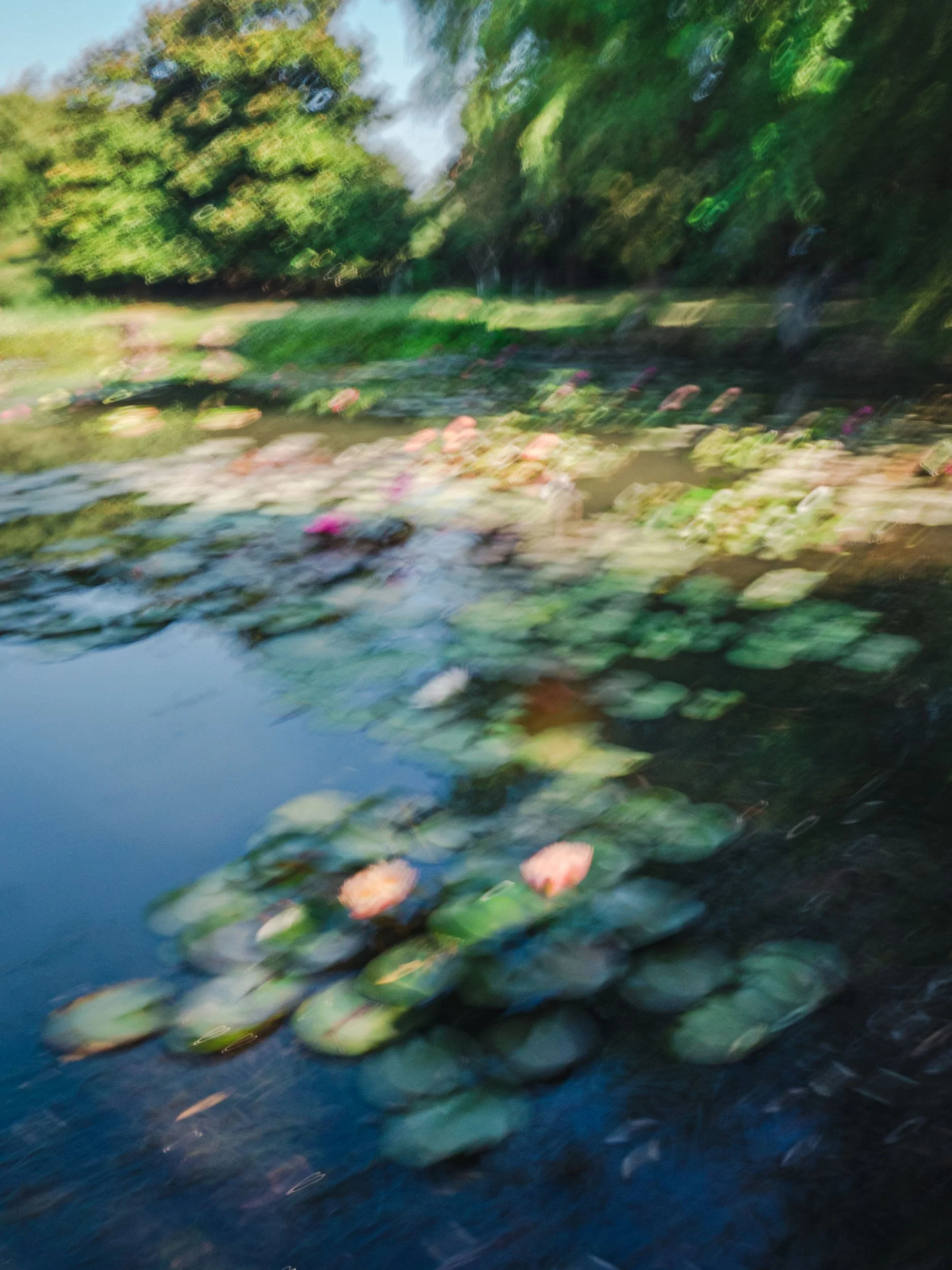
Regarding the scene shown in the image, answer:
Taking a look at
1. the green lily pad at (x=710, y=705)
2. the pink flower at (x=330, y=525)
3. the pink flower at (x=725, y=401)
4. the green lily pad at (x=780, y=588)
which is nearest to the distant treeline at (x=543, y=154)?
the pink flower at (x=725, y=401)

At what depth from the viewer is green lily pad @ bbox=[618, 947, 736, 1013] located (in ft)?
3.19

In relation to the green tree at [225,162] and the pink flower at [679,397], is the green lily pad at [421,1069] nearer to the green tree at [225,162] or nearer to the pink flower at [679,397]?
the pink flower at [679,397]

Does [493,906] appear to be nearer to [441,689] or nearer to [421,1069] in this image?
[421,1069]

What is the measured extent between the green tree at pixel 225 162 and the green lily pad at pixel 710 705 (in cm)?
1127

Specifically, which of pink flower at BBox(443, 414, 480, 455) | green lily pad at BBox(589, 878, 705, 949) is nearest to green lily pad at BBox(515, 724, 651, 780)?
green lily pad at BBox(589, 878, 705, 949)

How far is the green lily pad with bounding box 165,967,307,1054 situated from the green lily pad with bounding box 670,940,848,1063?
0.42 meters

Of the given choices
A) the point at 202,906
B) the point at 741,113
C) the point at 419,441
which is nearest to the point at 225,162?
the point at 741,113

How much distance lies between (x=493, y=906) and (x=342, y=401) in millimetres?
4093

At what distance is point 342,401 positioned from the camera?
15.8 ft

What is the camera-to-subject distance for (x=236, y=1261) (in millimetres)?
774

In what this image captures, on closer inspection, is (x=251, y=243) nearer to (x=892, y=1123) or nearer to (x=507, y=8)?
(x=507, y=8)

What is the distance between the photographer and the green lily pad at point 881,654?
1.64 metres

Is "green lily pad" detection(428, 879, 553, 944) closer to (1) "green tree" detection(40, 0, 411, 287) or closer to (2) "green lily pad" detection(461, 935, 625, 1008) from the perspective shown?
(2) "green lily pad" detection(461, 935, 625, 1008)

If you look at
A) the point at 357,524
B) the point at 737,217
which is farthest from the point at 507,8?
the point at 357,524
